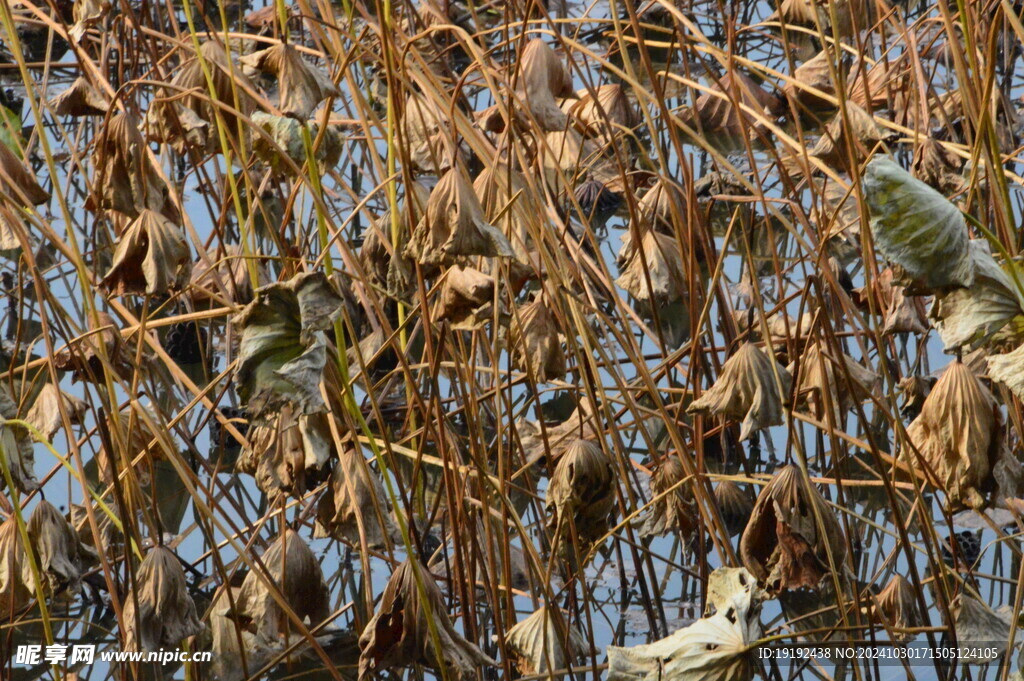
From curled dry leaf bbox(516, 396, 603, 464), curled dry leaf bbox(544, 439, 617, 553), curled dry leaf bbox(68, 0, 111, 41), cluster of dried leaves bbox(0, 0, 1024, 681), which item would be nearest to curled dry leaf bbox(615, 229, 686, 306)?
cluster of dried leaves bbox(0, 0, 1024, 681)

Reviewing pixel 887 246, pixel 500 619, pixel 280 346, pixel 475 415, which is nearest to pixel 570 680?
pixel 500 619

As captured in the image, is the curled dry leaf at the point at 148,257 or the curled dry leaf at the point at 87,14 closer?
the curled dry leaf at the point at 148,257

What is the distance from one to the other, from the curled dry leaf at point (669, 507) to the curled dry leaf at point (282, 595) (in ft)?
1.19

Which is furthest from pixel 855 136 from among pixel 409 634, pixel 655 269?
pixel 409 634

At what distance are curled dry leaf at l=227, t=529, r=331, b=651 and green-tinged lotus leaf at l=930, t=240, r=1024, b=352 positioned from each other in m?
0.67

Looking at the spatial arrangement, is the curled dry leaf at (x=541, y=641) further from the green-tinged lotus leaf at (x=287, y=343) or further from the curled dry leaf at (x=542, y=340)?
the green-tinged lotus leaf at (x=287, y=343)

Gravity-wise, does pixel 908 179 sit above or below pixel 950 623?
above

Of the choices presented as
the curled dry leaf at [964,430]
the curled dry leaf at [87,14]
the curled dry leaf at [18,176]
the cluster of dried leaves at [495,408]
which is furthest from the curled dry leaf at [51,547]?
the curled dry leaf at [964,430]

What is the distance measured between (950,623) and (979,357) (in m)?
0.32

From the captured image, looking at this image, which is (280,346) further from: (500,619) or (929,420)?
(929,420)

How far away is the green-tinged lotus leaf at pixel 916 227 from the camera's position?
73 cm

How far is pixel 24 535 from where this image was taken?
3.01 ft

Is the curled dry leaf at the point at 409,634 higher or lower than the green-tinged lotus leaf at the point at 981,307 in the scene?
lower

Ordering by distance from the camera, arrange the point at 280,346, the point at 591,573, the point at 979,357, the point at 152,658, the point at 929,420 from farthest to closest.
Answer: the point at 591,573
the point at 979,357
the point at 152,658
the point at 929,420
the point at 280,346
